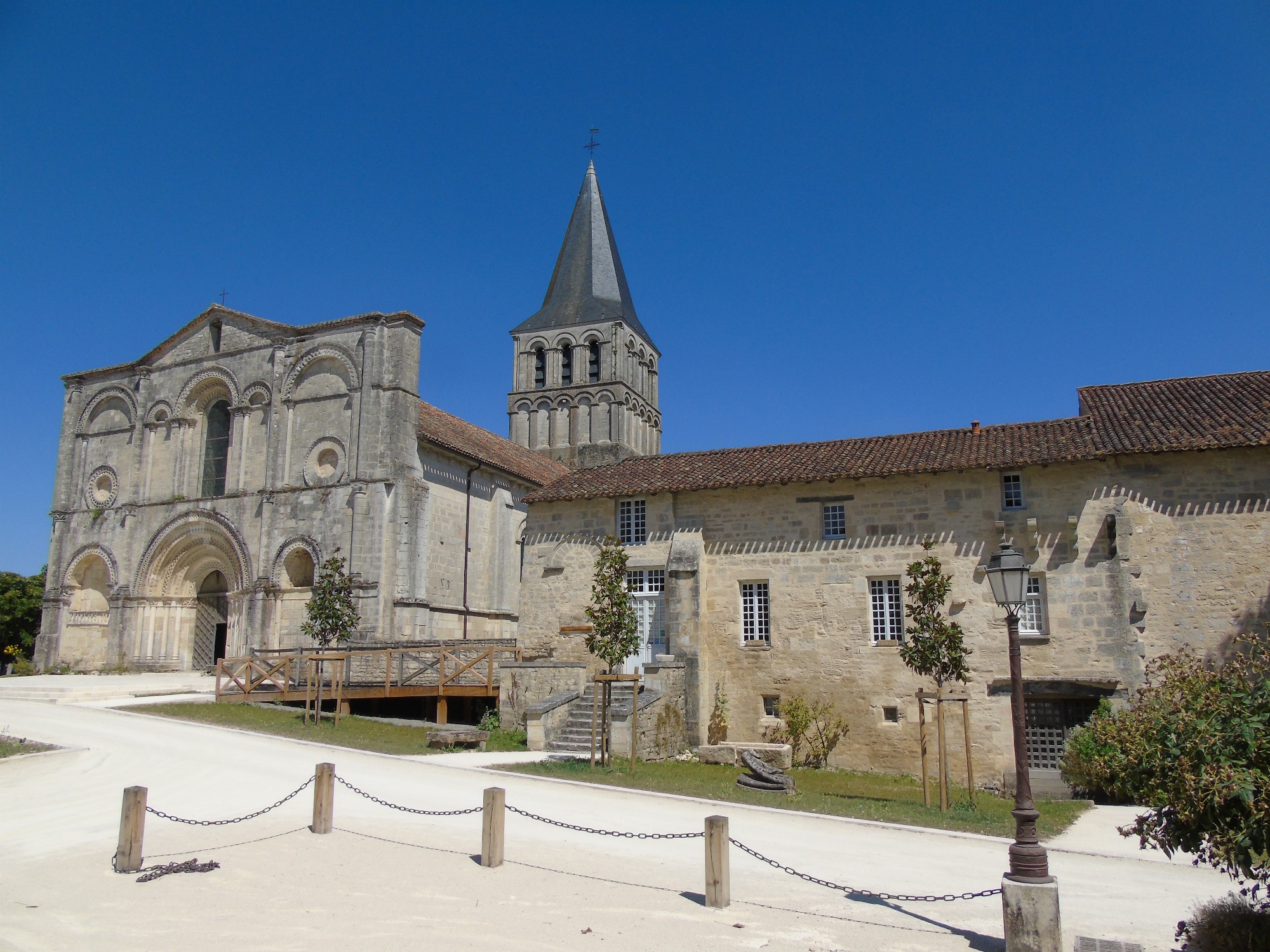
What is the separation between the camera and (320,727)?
64.3ft

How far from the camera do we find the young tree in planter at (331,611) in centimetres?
2395

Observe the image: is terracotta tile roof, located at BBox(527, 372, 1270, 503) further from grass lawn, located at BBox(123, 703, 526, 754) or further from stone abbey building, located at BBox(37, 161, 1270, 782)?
grass lawn, located at BBox(123, 703, 526, 754)

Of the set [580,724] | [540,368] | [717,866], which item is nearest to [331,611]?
[580,724]

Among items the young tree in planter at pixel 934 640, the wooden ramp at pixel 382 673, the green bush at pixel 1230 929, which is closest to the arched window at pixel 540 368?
the wooden ramp at pixel 382 673

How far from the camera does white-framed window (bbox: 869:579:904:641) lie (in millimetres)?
20594

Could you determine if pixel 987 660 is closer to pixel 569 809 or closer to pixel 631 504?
pixel 631 504

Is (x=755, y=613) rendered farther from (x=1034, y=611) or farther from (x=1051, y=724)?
(x=1051, y=724)

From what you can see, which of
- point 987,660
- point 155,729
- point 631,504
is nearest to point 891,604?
point 987,660

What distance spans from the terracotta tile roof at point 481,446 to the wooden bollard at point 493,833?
20.9 meters

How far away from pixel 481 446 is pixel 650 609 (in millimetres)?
13743

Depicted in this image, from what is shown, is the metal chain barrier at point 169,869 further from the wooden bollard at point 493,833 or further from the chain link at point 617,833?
the chain link at point 617,833

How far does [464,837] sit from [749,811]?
4.13m

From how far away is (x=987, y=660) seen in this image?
19.6 metres

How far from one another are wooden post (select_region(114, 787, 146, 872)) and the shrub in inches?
548
